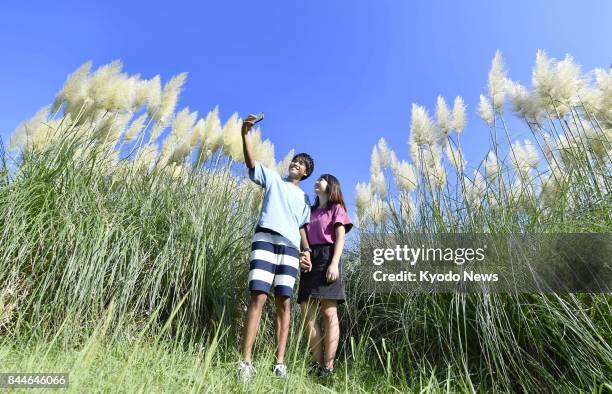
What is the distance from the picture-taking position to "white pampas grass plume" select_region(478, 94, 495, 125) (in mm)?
3744

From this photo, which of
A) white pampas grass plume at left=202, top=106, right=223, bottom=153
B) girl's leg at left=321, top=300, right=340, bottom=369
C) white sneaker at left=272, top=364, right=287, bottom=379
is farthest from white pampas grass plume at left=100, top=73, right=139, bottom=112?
white sneaker at left=272, top=364, right=287, bottom=379

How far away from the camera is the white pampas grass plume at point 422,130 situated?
12.8 feet

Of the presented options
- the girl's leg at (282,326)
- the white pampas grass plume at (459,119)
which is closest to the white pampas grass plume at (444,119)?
the white pampas grass plume at (459,119)

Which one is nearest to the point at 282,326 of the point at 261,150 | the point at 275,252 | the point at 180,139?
the point at 275,252

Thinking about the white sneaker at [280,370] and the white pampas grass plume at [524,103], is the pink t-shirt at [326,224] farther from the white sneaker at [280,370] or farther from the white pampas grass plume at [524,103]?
the white pampas grass plume at [524,103]

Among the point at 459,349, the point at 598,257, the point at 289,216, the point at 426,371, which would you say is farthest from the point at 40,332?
the point at 598,257

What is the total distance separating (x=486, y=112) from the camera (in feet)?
12.4

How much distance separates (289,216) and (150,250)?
0.94 metres

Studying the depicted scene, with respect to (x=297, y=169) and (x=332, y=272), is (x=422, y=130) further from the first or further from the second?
(x=332, y=272)

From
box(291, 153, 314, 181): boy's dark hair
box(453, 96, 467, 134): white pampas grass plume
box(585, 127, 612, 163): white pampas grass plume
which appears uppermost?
box(453, 96, 467, 134): white pampas grass plume

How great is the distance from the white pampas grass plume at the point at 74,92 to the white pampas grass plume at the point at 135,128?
470 millimetres

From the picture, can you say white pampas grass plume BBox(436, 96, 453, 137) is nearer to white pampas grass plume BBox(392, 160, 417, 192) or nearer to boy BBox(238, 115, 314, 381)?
white pampas grass plume BBox(392, 160, 417, 192)

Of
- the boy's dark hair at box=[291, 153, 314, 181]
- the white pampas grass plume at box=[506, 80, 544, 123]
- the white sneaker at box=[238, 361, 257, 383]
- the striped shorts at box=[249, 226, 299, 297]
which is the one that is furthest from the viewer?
the white pampas grass plume at box=[506, 80, 544, 123]

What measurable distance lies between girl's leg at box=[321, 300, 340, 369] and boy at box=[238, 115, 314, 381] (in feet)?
1.02
